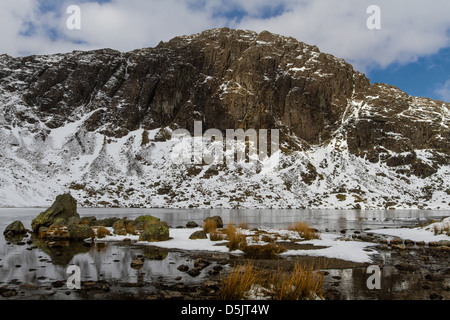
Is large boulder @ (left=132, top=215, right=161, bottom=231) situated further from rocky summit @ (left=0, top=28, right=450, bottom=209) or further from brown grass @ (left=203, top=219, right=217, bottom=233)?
rocky summit @ (left=0, top=28, right=450, bottom=209)

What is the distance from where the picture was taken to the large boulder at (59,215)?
2755cm

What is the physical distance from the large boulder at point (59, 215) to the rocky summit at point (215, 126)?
5063 cm

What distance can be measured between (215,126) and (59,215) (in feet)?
357

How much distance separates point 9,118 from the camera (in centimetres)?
11631

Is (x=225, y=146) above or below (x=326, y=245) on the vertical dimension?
above

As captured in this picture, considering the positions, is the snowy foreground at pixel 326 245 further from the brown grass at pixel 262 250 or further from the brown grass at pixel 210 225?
the brown grass at pixel 210 225

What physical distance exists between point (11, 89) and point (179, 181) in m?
89.1

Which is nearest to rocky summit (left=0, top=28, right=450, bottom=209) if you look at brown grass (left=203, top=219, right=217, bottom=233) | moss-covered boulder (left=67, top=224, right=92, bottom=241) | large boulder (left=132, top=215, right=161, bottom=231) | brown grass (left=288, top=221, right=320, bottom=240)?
large boulder (left=132, top=215, right=161, bottom=231)

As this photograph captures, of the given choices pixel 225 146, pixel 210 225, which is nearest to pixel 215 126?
pixel 225 146

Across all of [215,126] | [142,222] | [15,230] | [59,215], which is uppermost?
[215,126]

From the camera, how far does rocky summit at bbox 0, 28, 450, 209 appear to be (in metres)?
96.8

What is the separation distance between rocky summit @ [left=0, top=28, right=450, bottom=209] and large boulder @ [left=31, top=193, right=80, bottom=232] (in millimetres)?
50630

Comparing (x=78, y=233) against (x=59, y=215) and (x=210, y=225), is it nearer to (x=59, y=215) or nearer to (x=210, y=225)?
(x=59, y=215)

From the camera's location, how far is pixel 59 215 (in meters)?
28.6
